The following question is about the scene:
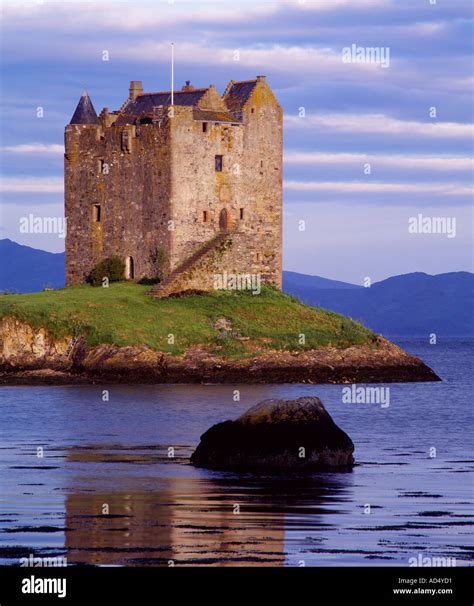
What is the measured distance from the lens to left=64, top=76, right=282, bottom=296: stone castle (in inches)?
2758

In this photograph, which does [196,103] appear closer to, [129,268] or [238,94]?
[238,94]

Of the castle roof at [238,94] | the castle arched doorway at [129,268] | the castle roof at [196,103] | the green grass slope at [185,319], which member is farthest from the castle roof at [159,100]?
the green grass slope at [185,319]

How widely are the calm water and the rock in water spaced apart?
0.68 metres

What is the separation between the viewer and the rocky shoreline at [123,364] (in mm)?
59344

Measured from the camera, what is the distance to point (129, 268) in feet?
238

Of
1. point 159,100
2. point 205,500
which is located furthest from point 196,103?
point 205,500

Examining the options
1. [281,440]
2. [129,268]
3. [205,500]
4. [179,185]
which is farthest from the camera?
[129,268]

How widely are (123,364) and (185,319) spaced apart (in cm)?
525

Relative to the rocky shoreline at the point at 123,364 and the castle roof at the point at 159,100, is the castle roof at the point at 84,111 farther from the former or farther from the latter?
the rocky shoreline at the point at 123,364

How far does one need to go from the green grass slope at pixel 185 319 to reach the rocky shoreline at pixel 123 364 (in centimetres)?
39

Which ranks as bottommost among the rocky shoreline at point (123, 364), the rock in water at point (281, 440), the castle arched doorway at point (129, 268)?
the rock in water at point (281, 440)
